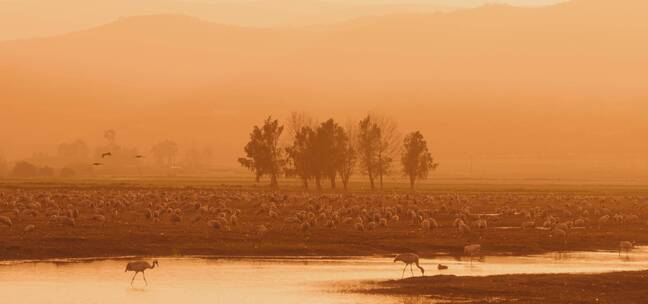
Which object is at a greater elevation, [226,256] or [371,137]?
[371,137]

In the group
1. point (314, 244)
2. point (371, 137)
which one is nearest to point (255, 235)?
point (314, 244)

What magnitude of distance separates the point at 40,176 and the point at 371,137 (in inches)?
2622

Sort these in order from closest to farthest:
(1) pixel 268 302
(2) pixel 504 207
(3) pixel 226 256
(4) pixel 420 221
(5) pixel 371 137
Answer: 1. (1) pixel 268 302
2. (3) pixel 226 256
3. (4) pixel 420 221
4. (2) pixel 504 207
5. (5) pixel 371 137

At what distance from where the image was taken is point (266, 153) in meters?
127

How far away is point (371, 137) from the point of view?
431 ft

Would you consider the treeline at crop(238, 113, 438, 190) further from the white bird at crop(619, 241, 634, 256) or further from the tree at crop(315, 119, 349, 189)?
the white bird at crop(619, 241, 634, 256)

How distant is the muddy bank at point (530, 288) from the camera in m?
35.2

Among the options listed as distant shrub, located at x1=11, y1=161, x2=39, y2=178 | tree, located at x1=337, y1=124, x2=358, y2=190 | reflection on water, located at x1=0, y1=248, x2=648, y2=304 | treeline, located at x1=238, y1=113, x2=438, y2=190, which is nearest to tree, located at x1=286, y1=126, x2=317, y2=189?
treeline, located at x1=238, y1=113, x2=438, y2=190

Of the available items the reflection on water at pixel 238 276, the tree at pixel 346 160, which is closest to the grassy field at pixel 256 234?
the reflection on water at pixel 238 276

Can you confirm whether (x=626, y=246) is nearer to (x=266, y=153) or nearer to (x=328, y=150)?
(x=328, y=150)

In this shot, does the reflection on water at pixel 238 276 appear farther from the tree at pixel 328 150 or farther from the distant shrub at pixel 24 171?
the distant shrub at pixel 24 171

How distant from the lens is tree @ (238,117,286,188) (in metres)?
127

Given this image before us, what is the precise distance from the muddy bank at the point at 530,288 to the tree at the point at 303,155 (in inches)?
3305

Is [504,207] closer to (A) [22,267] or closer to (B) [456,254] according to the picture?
(B) [456,254]
